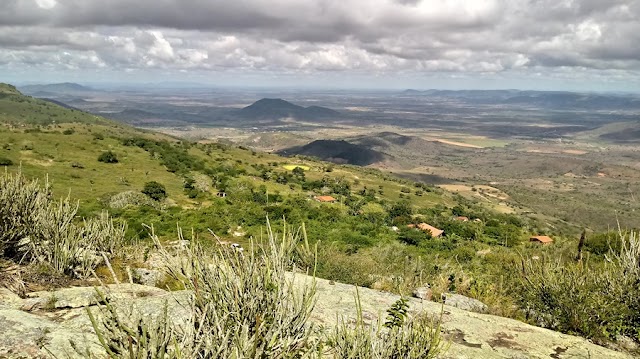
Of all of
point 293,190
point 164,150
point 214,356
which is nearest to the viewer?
point 214,356

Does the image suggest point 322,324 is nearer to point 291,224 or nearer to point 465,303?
point 465,303

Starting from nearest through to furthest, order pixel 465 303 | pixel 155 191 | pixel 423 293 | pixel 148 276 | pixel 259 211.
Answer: pixel 148 276 < pixel 465 303 < pixel 423 293 < pixel 259 211 < pixel 155 191

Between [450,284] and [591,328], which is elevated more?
[591,328]

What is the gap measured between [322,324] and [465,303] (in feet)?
20.6

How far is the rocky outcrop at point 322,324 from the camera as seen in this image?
20.5 ft

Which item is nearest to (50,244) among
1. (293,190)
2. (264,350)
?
(264,350)

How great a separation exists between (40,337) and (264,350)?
3657 millimetres

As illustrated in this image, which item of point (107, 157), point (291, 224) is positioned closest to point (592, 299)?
point (291, 224)

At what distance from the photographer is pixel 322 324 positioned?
338 inches

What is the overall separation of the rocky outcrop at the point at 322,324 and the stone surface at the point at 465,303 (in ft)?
5.39

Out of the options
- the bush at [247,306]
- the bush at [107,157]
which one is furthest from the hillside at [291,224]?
the bush at [247,306]

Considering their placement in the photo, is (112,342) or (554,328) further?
(554,328)

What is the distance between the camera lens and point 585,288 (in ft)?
35.2

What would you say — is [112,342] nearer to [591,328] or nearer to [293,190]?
[591,328]
